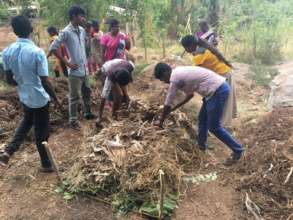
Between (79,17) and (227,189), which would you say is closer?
(227,189)

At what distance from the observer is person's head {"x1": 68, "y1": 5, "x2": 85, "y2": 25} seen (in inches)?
193

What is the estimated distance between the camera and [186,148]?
15.4 ft

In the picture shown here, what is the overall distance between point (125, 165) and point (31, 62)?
1.41m

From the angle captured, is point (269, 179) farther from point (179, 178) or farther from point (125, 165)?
point (125, 165)

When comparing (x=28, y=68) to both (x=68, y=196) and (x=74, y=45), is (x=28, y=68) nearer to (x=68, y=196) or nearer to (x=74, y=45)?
(x=74, y=45)

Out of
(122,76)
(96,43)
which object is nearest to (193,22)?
(96,43)

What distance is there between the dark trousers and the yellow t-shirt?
6.91 ft

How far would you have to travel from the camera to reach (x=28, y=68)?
3.96 meters

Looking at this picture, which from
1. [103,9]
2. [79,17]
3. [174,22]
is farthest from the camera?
[174,22]

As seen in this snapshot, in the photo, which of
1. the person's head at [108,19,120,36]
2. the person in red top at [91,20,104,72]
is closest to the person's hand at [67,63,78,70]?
the person's head at [108,19,120,36]

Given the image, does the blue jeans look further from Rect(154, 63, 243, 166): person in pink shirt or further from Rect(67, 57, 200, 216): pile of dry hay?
Rect(67, 57, 200, 216): pile of dry hay

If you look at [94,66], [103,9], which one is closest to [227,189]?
[94,66]

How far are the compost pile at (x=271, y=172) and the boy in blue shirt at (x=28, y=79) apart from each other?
7.35 ft

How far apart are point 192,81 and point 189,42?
26.3 inches
